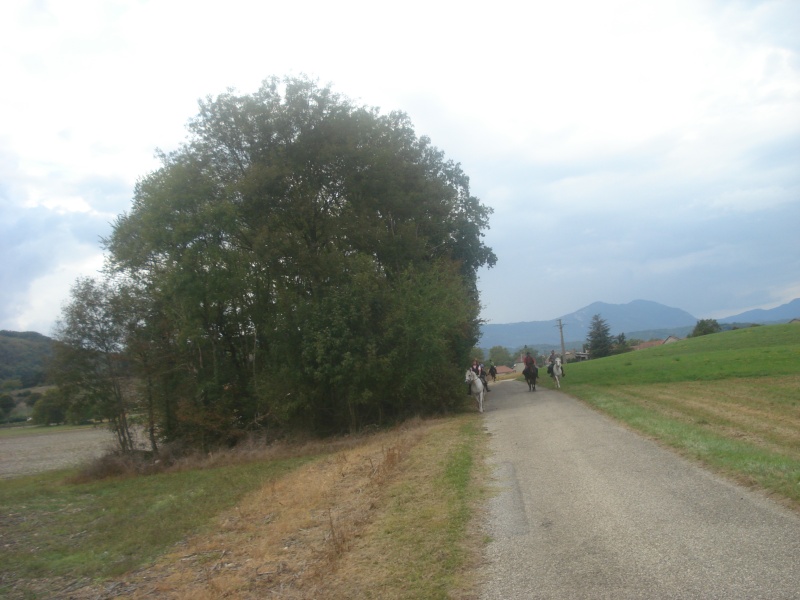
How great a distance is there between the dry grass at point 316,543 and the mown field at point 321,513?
36mm

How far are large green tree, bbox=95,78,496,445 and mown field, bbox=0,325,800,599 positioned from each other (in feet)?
11.3

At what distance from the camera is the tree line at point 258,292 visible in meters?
24.9

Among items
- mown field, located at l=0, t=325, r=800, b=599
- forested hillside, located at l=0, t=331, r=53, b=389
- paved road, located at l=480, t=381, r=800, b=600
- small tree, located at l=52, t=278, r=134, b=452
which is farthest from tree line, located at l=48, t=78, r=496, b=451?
forested hillside, located at l=0, t=331, r=53, b=389

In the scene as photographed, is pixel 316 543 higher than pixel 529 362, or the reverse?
pixel 529 362

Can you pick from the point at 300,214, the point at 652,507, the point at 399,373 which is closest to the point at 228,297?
the point at 300,214

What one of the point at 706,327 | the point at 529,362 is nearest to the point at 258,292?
the point at 529,362

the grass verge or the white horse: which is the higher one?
the white horse

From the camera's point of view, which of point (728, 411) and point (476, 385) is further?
point (476, 385)

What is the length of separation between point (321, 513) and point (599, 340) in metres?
108

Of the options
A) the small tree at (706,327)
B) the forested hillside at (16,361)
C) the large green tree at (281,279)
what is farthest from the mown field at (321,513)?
the small tree at (706,327)

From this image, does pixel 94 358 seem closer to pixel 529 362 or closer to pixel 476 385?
pixel 476 385

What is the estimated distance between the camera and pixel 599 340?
11150 centimetres

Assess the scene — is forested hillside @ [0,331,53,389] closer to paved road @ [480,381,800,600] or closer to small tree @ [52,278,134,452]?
small tree @ [52,278,134,452]

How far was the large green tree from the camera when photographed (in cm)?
2445
